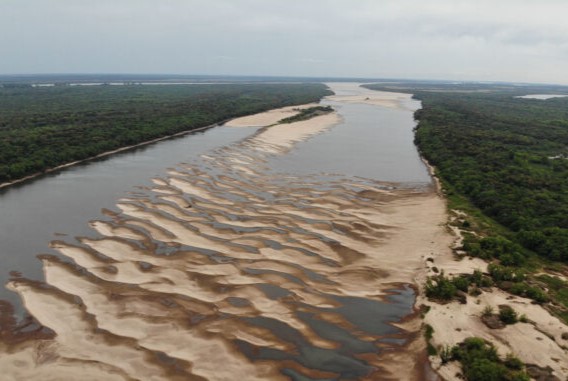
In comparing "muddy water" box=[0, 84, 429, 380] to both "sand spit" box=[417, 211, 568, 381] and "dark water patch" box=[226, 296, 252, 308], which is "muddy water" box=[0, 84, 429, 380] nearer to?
"dark water patch" box=[226, 296, 252, 308]

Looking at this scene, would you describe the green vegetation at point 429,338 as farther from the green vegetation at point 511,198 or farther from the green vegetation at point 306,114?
the green vegetation at point 306,114

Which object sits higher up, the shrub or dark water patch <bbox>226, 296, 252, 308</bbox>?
the shrub

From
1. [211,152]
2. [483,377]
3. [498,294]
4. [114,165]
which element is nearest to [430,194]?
[498,294]

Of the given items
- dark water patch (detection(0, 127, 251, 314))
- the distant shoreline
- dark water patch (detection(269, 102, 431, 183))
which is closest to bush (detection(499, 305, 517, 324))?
dark water patch (detection(0, 127, 251, 314))

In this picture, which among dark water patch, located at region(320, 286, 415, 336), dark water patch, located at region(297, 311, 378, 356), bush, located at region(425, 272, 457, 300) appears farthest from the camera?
bush, located at region(425, 272, 457, 300)

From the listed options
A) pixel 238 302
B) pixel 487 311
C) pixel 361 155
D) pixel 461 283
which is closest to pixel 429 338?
pixel 487 311

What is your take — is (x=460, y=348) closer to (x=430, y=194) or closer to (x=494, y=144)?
(x=430, y=194)

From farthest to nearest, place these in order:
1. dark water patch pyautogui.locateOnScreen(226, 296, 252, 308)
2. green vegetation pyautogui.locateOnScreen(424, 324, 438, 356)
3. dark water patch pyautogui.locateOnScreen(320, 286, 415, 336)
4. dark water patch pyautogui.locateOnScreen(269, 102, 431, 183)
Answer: dark water patch pyautogui.locateOnScreen(269, 102, 431, 183) → dark water patch pyautogui.locateOnScreen(226, 296, 252, 308) → dark water patch pyautogui.locateOnScreen(320, 286, 415, 336) → green vegetation pyautogui.locateOnScreen(424, 324, 438, 356)

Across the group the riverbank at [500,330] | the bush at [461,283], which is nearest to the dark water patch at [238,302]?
the riverbank at [500,330]
